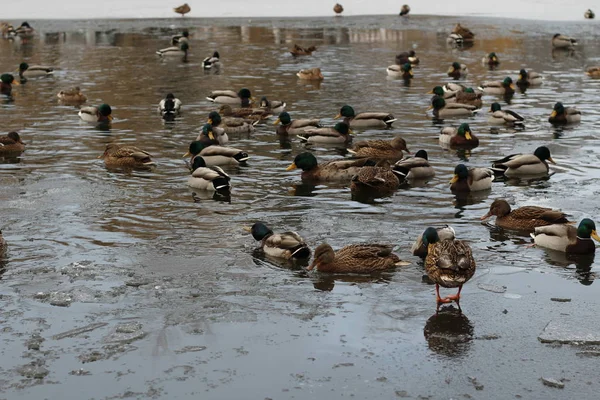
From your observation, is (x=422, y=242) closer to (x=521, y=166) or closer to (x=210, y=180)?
(x=210, y=180)

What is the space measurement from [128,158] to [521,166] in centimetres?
641

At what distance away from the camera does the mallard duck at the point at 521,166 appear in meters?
15.6

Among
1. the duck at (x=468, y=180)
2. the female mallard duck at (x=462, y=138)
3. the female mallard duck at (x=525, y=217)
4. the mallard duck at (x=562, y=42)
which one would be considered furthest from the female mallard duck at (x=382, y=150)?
the mallard duck at (x=562, y=42)

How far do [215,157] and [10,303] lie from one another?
712cm

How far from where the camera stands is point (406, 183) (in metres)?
15.3

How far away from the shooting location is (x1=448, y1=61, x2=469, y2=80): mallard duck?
91.2 feet

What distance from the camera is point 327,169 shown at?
1562 cm

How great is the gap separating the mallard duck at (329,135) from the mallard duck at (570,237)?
7262mm

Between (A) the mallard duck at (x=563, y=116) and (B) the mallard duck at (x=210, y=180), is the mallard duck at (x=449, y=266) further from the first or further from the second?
(A) the mallard duck at (x=563, y=116)

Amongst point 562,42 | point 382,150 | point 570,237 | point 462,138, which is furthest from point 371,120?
point 562,42

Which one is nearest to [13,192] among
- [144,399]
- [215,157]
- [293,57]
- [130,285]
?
[215,157]

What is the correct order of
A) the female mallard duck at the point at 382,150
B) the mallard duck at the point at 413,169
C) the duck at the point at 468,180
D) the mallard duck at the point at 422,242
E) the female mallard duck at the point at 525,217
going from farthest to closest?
the female mallard duck at the point at 382,150 < the mallard duck at the point at 413,169 < the duck at the point at 468,180 < the female mallard duck at the point at 525,217 < the mallard duck at the point at 422,242

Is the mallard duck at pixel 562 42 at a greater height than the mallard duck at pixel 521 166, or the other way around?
the mallard duck at pixel 562 42

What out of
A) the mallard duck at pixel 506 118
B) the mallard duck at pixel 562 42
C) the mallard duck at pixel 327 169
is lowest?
the mallard duck at pixel 327 169
